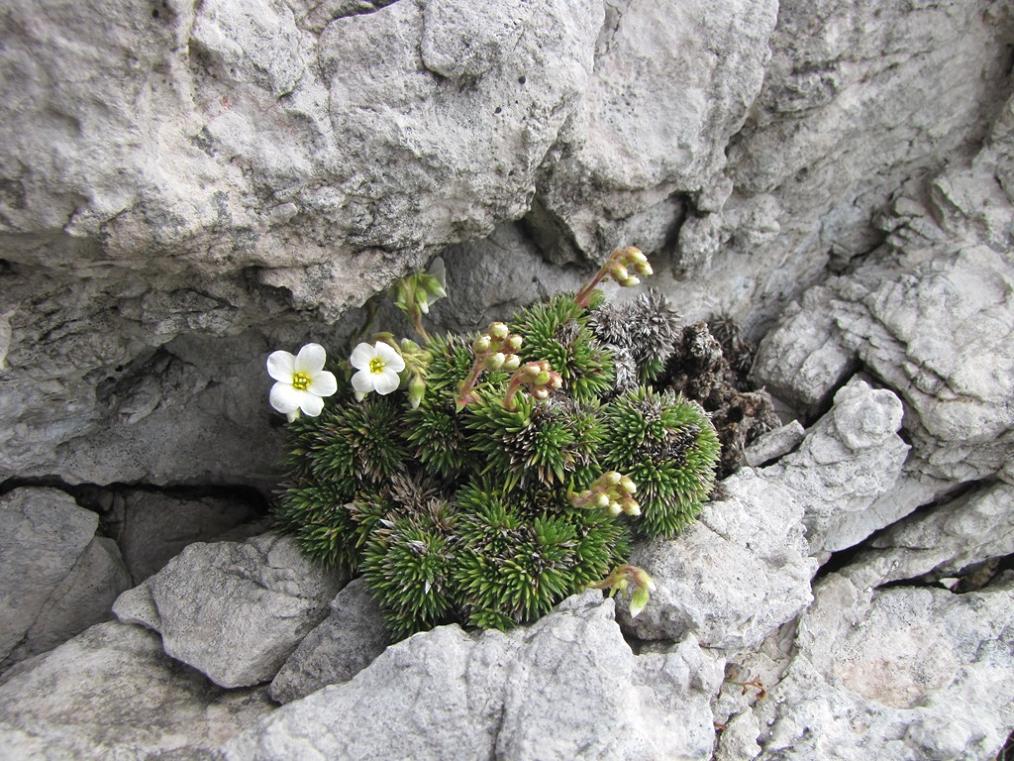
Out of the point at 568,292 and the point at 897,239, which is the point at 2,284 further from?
the point at 897,239

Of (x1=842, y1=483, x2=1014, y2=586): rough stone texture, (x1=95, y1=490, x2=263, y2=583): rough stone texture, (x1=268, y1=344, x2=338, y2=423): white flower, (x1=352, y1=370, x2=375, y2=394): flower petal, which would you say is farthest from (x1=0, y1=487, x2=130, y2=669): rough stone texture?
(x1=842, y1=483, x2=1014, y2=586): rough stone texture

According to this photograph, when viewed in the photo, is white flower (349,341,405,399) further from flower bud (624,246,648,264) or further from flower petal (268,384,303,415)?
flower bud (624,246,648,264)

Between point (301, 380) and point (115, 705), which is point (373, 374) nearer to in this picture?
point (301, 380)

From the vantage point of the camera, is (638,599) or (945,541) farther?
(945,541)

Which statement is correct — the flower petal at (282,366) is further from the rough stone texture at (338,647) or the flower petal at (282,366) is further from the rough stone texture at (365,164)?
the rough stone texture at (338,647)

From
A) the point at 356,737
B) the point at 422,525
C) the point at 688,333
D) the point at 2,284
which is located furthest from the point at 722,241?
the point at 2,284

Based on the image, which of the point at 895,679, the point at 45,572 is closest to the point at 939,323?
the point at 895,679

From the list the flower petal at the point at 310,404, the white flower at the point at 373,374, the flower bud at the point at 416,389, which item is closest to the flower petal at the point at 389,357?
the white flower at the point at 373,374
